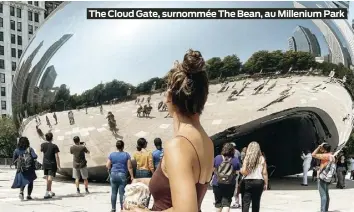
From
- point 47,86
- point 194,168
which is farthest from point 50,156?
point 194,168

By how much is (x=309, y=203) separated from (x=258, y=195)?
3.64m

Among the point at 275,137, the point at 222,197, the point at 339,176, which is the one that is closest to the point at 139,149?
the point at 222,197

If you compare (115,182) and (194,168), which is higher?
(194,168)

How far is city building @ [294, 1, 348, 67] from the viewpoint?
1138cm

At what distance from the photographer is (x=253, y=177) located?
6.71 metres

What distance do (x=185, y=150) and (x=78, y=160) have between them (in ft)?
31.8

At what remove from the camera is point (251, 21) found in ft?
35.7

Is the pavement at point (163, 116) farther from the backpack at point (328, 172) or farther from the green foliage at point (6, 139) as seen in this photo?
the green foliage at point (6, 139)

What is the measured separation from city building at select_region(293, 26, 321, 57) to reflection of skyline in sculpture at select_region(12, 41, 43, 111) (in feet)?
19.1

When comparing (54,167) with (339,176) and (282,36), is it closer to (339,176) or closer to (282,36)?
(282,36)

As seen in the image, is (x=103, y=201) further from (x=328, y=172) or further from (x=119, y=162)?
(x=328, y=172)

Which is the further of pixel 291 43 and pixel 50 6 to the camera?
pixel 50 6

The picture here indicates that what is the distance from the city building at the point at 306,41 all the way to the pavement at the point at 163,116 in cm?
61

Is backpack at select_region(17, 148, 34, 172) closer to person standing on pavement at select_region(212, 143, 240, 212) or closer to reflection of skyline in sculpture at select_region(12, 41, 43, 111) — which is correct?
reflection of skyline in sculpture at select_region(12, 41, 43, 111)
